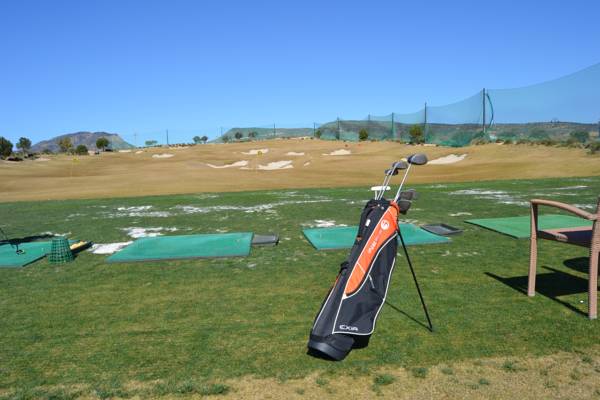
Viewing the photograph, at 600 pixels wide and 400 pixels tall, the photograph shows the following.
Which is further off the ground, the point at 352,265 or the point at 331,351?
the point at 352,265

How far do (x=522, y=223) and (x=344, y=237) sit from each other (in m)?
3.83

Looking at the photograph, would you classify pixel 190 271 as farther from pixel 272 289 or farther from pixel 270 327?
pixel 270 327

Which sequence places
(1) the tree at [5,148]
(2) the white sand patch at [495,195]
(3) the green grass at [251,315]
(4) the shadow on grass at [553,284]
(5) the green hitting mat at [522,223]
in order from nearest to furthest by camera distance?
(3) the green grass at [251,315]
(4) the shadow on grass at [553,284]
(5) the green hitting mat at [522,223]
(2) the white sand patch at [495,195]
(1) the tree at [5,148]

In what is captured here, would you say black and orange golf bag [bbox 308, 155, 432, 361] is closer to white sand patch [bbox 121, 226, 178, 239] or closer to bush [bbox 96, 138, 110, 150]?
white sand patch [bbox 121, 226, 178, 239]

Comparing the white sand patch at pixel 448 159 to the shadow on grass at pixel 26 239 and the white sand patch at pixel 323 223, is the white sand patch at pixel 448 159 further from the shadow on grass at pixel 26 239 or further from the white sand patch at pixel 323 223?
the shadow on grass at pixel 26 239

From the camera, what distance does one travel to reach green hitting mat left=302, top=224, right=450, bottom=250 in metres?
7.83

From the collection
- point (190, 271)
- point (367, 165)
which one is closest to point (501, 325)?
point (190, 271)

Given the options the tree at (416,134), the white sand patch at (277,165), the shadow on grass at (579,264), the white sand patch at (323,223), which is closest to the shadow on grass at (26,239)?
the white sand patch at (323,223)

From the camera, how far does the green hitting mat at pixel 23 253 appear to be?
742 centimetres

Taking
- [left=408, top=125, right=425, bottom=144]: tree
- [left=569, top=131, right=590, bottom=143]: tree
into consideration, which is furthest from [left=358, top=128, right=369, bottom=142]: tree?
[left=569, top=131, right=590, bottom=143]: tree

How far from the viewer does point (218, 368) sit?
3.73 meters

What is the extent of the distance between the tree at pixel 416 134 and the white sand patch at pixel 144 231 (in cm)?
4238

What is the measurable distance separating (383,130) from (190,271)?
57.0m

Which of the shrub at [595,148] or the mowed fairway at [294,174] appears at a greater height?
the shrub at [595,148]
